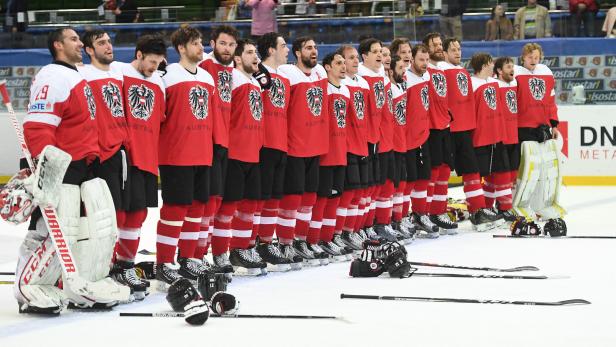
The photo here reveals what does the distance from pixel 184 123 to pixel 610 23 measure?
805 cm

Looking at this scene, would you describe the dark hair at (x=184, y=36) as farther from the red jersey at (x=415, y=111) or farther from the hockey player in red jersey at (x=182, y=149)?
the red jersey at (x=415, y=111)

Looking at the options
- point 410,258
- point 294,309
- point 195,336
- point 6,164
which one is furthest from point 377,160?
point 6,164

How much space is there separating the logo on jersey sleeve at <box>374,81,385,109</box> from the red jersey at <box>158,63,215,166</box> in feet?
7.15

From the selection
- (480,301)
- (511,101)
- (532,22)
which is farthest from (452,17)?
(480,301)

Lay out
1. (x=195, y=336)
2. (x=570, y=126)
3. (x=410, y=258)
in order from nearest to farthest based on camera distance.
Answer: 1. (x=195, y=336)
2. (x=410, y=258)
3. (x=570, y=126)

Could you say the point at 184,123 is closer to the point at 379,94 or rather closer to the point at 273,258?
the point at 273,258

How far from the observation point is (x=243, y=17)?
47.8ft

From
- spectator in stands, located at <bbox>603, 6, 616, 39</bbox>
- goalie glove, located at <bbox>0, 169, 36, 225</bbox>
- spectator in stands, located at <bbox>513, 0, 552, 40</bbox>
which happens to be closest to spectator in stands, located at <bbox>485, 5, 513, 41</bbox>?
spectator in stands, located at <bbox>513, 0, 552, 40</bbox>

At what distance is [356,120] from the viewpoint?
8.80m

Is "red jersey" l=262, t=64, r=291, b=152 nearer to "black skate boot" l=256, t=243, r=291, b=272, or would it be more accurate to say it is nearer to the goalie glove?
"black skate boot" l=256, t=243, r=291, b=272

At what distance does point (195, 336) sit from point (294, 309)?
34.2 inches

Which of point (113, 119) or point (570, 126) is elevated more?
point (113, 119)

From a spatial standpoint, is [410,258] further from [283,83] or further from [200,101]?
[200,101]

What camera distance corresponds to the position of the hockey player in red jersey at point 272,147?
796 cm
